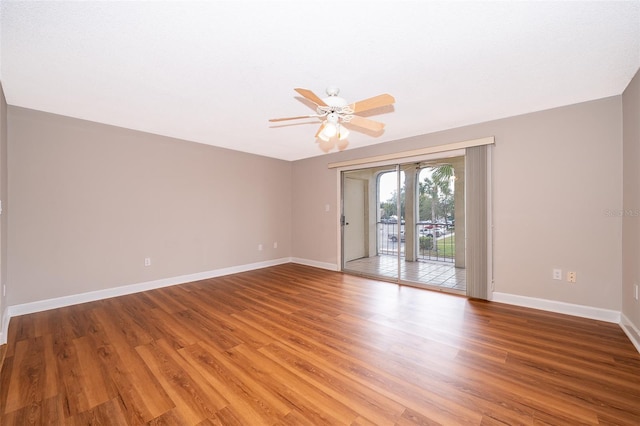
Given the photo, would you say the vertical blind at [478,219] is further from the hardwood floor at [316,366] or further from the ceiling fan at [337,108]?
the ceiling fan at [337,108]

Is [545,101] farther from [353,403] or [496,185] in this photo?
[353,403]

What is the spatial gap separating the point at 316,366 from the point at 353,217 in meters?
3.87

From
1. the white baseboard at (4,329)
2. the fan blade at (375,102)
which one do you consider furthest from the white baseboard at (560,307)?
the white baseboard at (4,329)

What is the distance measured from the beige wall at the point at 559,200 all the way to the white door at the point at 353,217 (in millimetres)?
2184

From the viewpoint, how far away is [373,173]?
560 centimetres

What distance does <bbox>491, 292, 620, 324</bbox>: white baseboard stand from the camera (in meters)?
2.85

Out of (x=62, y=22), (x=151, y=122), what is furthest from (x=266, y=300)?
(x=62, y=22)

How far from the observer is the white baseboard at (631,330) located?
2305mm

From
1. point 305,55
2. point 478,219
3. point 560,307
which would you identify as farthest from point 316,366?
point 560,307

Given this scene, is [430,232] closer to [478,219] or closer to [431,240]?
[431,240]

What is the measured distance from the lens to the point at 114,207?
3.77 m

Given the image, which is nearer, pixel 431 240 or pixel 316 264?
pixel 431 240

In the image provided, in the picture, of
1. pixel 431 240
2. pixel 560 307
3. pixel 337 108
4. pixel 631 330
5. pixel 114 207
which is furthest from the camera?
pixel 431 240

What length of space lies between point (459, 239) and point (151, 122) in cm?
514
